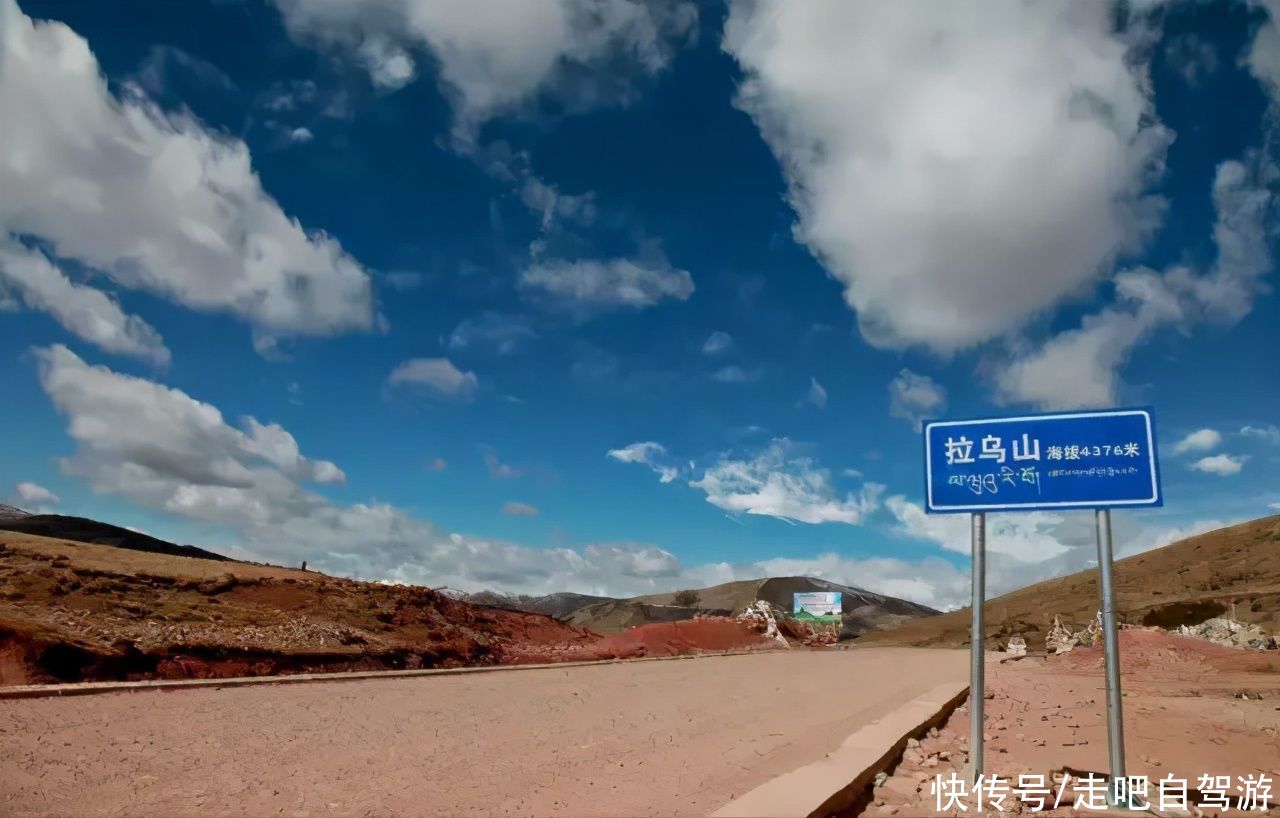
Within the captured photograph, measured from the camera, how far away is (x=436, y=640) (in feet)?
98.5

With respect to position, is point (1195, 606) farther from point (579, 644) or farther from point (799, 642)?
point (579, 644)

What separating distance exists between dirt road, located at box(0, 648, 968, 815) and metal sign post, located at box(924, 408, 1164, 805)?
9.41ft

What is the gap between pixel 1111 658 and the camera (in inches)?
247

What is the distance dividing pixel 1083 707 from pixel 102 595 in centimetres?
2680

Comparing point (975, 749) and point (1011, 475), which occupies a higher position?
point (1011, 475)

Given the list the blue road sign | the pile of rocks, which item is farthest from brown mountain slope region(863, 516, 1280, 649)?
the blue road sign

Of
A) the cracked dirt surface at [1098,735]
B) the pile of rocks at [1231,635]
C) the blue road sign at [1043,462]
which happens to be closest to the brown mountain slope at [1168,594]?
the pile of rocks at [1231,635]

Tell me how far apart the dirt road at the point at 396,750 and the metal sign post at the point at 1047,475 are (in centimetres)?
287

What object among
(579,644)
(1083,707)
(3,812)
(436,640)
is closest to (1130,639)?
(1083,707)

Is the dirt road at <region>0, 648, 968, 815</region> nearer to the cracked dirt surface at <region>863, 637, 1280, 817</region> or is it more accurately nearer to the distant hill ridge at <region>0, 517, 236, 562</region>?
the cracked dirt surface at <region>863, 637, 1280, 817</region>

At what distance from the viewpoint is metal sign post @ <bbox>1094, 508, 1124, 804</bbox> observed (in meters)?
6.16

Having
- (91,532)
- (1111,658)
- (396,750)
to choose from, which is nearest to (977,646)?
(1111,658)

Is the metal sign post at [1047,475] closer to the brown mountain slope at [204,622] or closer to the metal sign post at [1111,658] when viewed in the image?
the metal sign post at [1111,658]

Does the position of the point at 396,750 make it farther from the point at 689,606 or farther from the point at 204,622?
the point at 689,606
